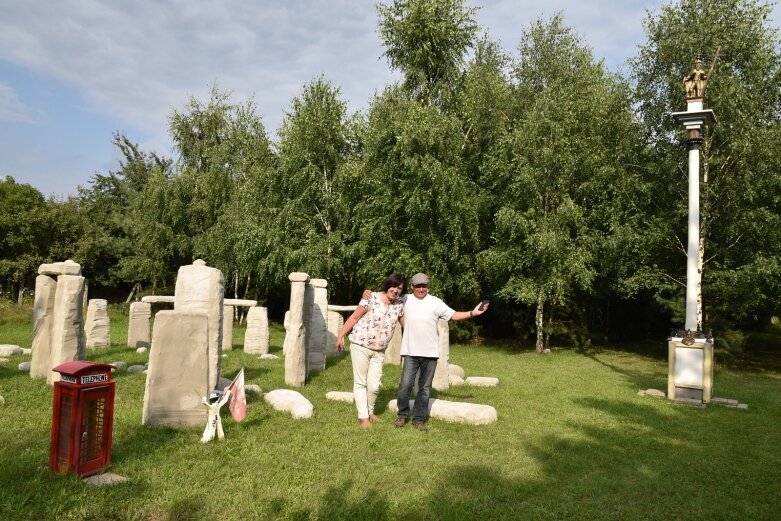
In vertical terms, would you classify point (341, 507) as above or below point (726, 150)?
below

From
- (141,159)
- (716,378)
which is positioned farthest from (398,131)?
(141,159)

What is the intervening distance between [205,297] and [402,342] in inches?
115

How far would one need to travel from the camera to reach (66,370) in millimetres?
4543

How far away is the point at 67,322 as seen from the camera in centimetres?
878

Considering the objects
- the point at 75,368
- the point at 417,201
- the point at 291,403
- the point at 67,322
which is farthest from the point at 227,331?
the point at 75,368

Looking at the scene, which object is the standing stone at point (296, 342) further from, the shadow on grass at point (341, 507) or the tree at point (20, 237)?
the tree at point (20, 237)

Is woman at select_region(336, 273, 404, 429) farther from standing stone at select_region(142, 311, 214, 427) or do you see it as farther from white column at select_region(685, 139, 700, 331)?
white column at select_region(685, 139, 700, 331)

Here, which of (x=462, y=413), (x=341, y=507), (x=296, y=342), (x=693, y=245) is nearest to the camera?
(x=341, y=507)

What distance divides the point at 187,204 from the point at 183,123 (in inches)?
174

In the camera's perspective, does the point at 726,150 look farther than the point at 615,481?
Yes

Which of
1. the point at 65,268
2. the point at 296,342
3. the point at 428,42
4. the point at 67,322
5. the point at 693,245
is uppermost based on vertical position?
the point at 428,42

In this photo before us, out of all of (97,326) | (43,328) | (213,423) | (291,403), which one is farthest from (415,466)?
(97,326)

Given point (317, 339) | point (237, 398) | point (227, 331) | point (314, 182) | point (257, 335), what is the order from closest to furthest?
point (237, 398) → point (317, 339) → point (257, 335) → point (227, 331) → point (314, 182)

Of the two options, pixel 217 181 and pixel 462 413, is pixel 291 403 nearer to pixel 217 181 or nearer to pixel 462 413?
pixel 462 413
